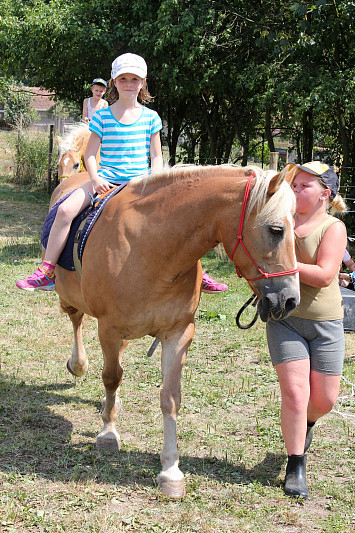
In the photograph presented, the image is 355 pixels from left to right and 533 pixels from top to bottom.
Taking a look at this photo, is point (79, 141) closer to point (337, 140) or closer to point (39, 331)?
point (39, 331)

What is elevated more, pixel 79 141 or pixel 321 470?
pixel 79 141

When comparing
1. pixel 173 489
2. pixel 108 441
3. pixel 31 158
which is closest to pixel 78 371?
pixel 108 441

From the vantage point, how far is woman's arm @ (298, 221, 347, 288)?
3.09 meters

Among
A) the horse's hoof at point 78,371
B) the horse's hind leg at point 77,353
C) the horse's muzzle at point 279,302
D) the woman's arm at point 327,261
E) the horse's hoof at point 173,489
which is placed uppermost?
the woman's arm at point 327,261

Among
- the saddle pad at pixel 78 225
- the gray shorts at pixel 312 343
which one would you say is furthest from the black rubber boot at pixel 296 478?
the saddle pad at pixel 78 225

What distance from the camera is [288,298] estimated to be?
2.76 metres

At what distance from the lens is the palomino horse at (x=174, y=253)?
278 cm

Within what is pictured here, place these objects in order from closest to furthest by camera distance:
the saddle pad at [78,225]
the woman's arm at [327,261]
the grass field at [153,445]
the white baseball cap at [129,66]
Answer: the grass field at [153,445] → the woman's arm at [327,261] → the saddle pad at [78,225] → the white baseball cap at [129,66]

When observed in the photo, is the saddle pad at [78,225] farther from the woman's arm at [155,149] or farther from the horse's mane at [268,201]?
the horse's mane at [268,201]

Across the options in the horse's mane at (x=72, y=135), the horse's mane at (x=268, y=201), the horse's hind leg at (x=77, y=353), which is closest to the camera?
the horse's mane at (x=268, y=201)

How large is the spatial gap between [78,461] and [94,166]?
1883 millimetres

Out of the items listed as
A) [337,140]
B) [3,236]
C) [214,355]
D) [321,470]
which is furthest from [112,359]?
[337,140]

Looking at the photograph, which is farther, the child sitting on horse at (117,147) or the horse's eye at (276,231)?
the child sitting on horse at (117,147)

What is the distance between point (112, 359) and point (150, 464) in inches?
27.6
